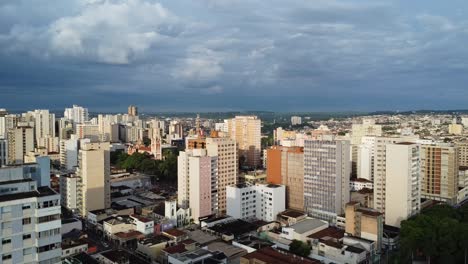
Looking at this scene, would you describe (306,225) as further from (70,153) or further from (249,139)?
(70,153)

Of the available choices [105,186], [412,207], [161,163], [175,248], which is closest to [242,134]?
[161,163]

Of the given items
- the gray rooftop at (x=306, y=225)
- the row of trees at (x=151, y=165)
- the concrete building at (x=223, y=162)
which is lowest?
the gray rooftop at (x=306, y=225)

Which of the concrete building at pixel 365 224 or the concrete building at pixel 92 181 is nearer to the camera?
the concrete building at pixel 365 224

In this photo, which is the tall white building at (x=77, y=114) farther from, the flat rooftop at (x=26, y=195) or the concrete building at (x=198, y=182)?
the flat rooftop at (x=26, y=195)

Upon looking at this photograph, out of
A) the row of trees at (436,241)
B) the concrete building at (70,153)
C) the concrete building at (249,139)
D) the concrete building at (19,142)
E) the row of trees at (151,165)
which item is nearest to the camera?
the row of trees at (436,241)

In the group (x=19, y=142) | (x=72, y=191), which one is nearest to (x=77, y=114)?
(x=19, y=142)

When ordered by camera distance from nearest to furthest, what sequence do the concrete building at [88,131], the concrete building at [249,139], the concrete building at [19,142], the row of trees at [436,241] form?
1. the row of trees at [436,241]
2. the concrete building at [19,142]
3. the concrete building at [249,139]
4. the concrete building at [88,131]

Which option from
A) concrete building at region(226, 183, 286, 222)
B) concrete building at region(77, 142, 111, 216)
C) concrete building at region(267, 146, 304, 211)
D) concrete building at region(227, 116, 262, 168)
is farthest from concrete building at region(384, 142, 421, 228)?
concrete building at region(227, 116, 262, 168)

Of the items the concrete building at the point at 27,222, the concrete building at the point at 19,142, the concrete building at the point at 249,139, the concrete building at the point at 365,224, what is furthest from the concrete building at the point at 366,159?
the concrete building at the point at 19,142
